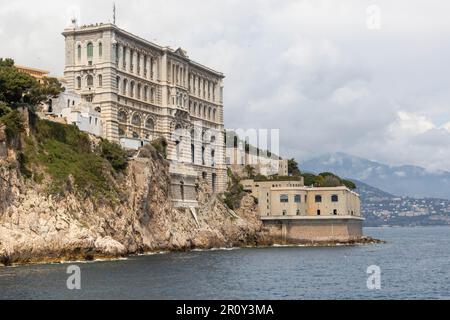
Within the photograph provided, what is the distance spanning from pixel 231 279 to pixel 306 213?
5368 cm

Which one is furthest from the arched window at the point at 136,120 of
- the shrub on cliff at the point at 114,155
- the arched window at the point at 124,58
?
the shrub on cliff at the point at 114,155

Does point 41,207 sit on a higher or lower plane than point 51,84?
lower

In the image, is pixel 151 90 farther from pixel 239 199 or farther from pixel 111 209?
pixel 111 209

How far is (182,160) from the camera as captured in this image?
98812 mm

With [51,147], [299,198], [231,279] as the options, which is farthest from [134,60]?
[231,279]

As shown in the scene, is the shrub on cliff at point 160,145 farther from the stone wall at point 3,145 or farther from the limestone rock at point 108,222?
the stone wall at point 3,145

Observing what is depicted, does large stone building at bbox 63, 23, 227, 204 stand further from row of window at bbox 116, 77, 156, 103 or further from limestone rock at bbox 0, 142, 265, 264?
limestone rock at bbox 0, 142, 265, 264

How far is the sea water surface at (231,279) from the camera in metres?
45.9

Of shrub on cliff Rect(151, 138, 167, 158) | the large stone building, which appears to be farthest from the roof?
shrub on cliff Rect(151, 138, 167, 158)

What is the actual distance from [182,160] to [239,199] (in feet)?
41.5

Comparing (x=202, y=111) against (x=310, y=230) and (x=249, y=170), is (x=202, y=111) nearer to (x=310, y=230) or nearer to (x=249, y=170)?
(x=249, y=170)

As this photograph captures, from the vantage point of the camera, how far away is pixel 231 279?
54.9 metres

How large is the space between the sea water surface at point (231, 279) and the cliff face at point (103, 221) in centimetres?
297
